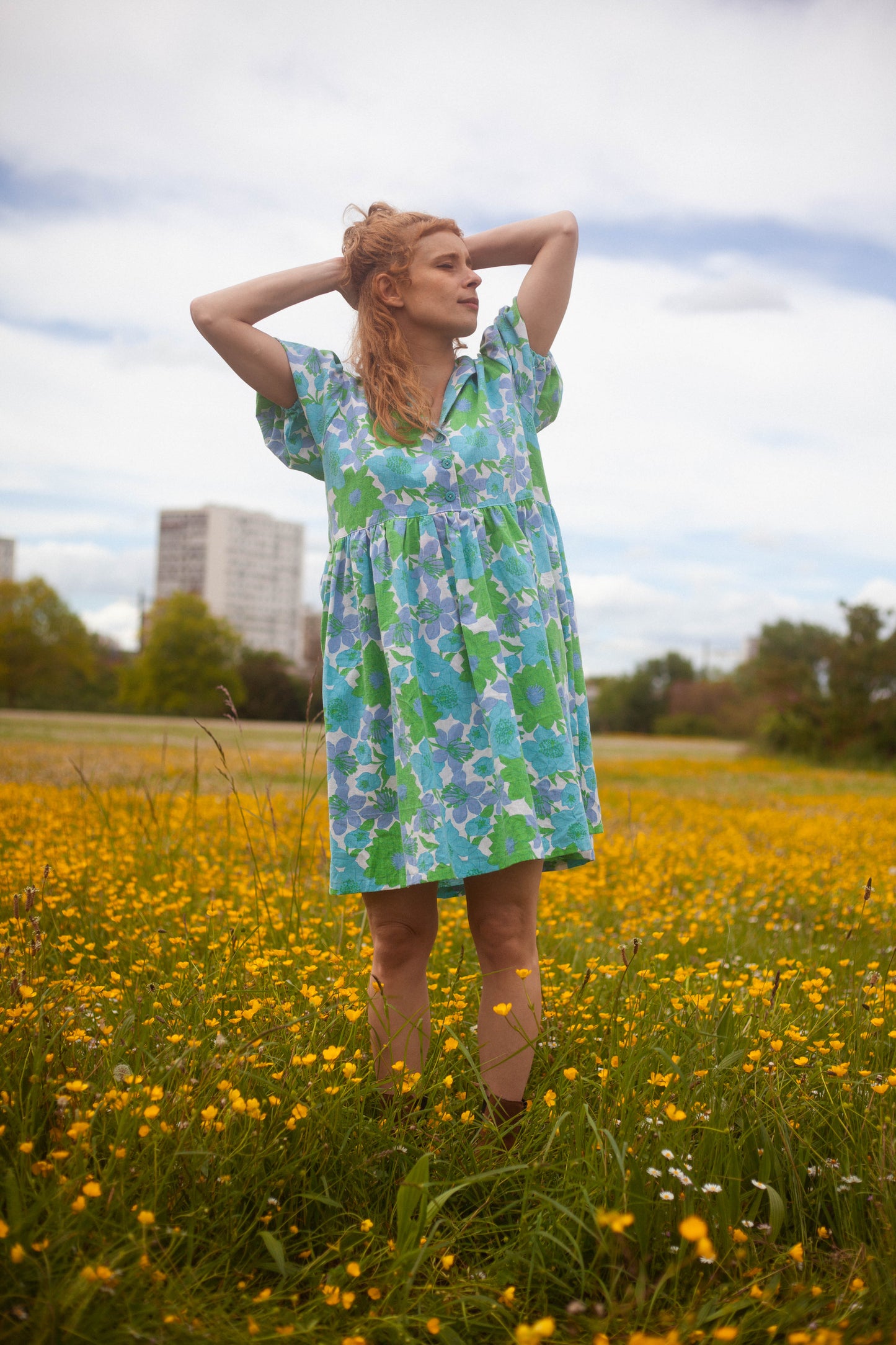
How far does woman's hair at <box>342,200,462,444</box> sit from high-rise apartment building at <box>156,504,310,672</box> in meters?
127

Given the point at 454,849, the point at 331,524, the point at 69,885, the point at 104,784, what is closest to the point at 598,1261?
the point at 454,849

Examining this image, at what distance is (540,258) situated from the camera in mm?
2506

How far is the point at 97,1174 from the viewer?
5.38 ft

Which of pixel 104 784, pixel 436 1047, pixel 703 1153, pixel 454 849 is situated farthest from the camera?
pixel 104 784

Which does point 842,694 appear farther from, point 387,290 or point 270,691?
point 270,691

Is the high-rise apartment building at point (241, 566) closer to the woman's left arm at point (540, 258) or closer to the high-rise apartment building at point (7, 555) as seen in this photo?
the high-rise apartment building at point (7, 555)

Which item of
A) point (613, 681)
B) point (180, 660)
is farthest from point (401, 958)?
point (613, 681)

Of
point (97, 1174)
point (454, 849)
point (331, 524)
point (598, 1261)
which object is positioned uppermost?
point (331, 524)

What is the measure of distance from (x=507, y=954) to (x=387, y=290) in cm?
168

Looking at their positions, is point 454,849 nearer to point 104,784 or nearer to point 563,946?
point 563,946

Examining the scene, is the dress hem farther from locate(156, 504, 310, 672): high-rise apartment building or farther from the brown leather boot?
locate(156, 504, 310, 672): high-rise apartment building

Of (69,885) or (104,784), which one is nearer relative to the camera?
(69,885)

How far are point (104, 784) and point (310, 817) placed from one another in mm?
2061

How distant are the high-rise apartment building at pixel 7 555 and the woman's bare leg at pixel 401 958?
373 ft
